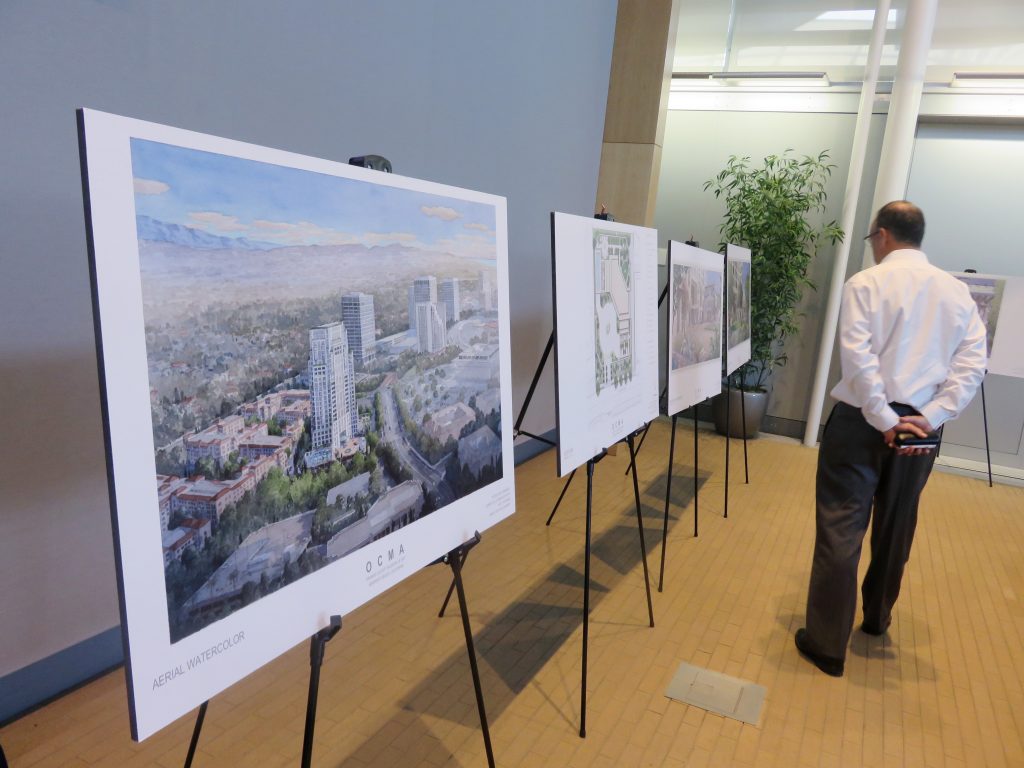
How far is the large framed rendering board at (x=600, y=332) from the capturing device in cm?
189

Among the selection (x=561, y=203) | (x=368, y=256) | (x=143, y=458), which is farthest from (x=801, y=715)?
(x=561, y=203)

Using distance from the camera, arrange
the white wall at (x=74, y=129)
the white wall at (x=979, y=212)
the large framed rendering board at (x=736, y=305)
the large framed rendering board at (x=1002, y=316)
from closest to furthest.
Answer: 1. the white wall at (x=74, y=129)
2. the large framed rendering board at (x=736, y=305)
3. the large framed rendering board at (x=1002, y=316)
4. the white wall at (x=979, y=212)

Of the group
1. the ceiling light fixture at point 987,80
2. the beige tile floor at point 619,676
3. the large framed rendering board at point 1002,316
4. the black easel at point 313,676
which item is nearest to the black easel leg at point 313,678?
the black easel at point 313,676

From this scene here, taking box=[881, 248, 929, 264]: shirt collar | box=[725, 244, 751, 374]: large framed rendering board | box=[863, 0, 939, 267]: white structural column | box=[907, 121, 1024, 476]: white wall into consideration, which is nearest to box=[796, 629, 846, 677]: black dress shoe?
box=[881, 248, 929, 264]: shirt collar

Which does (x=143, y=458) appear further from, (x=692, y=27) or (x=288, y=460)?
(x=692, y=27)

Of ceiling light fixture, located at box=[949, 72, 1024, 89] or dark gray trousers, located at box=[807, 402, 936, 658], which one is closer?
dark gray trousers, located at box=[807, 402, 936, 658]

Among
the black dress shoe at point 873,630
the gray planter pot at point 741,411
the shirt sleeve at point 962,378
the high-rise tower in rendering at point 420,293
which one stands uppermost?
the high-rise tower in rendering at point 420,293

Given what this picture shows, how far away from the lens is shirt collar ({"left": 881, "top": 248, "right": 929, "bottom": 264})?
2.33 metres

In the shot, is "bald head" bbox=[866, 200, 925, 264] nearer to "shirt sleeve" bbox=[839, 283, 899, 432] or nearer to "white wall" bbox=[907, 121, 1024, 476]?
"shirt sleeve" bbox=[839, 283, 899, 432]

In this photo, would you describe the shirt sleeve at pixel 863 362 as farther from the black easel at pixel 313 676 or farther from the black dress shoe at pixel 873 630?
the black easel at pixel 313 676

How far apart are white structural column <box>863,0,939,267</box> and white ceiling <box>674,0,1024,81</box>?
0.24 m

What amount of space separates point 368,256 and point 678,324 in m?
1.80

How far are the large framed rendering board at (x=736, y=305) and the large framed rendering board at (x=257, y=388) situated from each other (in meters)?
2.49

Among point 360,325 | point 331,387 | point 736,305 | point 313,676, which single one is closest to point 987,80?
point 736,305
